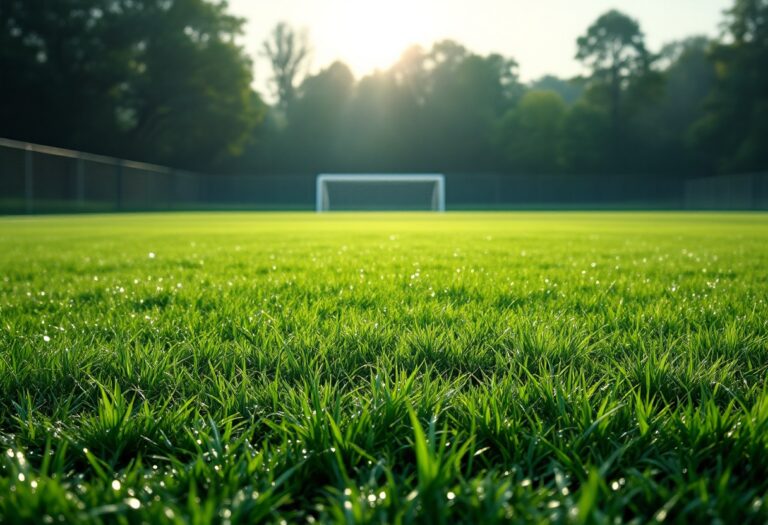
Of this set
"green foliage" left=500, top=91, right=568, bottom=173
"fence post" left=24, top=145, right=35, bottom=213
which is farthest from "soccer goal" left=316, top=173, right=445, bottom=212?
"fence post" left=24, top=145, right=35, bottom=213

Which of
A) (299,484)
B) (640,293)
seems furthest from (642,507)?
(640,293)

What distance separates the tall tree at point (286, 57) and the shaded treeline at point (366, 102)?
0.14m

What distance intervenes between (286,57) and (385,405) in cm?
6410

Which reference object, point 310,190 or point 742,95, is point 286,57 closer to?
point 310,190

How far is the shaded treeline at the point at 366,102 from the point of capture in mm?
41250

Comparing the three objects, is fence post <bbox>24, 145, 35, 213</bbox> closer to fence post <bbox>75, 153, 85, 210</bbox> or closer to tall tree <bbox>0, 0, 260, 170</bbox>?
fence post <bbox>75, 153, 85, 210</bbox>

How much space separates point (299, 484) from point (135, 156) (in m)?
50.2

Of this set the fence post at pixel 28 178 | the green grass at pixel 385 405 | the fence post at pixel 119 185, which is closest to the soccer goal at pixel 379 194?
the fence post at pixel 119 185

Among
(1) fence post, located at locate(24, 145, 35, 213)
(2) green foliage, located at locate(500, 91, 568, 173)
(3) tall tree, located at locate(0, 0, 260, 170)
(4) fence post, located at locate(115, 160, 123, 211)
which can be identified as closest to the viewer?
(1) fence post, located at locate(24, 145, 35, 213)

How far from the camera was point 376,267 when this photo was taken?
5.46 m

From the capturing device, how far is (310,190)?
52.0m

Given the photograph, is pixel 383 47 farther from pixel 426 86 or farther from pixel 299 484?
pixel 299 484

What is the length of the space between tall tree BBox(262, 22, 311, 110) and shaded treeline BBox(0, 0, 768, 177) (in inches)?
5.6

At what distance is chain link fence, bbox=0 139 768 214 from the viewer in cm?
3250
